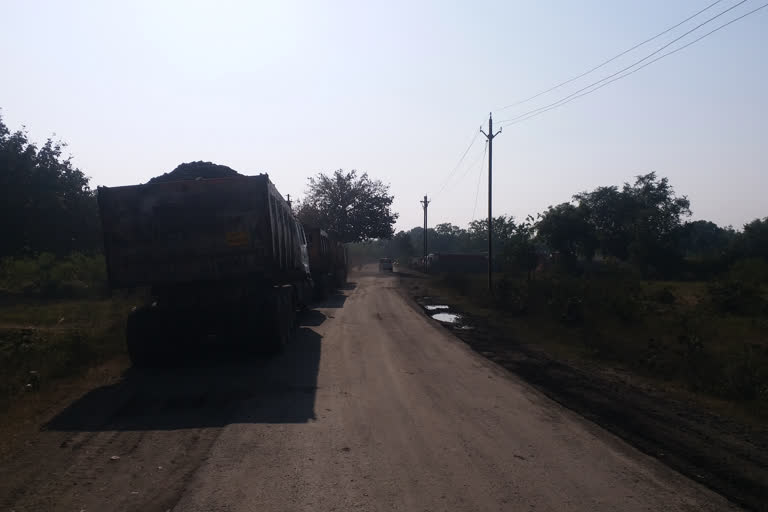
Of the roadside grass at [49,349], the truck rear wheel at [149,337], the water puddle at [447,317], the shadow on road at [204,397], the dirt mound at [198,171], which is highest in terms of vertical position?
the dirt mound at [198,171]

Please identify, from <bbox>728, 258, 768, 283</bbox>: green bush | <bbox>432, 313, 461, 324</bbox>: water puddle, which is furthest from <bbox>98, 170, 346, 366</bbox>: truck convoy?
<bbox>728, 258, 768, 283</bbox>: green bush

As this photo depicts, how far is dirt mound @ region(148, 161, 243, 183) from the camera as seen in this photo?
13.6m

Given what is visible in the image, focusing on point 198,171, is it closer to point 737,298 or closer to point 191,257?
point 191,257

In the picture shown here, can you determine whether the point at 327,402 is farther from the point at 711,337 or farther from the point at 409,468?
the point at 711,337

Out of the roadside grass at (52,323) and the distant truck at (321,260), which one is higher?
the distant truck at (321,260)

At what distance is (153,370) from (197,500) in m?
7.19

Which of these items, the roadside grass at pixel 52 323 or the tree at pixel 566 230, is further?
the tree at pixel 566 230

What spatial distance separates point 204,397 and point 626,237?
70.1m

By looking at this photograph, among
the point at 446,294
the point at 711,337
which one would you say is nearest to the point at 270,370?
the point at 711,337

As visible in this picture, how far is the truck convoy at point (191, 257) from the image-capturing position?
1180cm

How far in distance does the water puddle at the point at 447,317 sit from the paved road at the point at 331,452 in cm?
1064

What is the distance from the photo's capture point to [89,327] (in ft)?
56.8

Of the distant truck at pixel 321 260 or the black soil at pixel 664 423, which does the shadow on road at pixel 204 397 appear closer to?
the black soil at pixel 664 423

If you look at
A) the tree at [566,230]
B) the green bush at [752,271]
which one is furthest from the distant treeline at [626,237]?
the green bush at [752,271]
